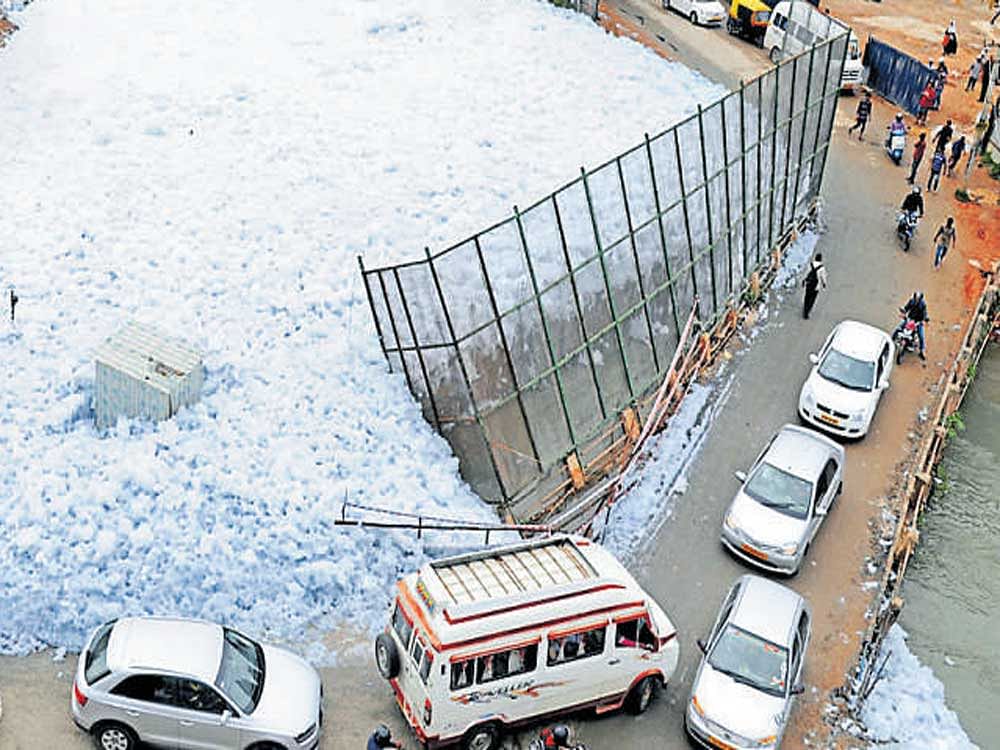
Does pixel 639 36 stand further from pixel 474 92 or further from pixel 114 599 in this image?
pixel 114 599

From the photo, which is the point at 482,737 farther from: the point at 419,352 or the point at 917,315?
the point at 917,315

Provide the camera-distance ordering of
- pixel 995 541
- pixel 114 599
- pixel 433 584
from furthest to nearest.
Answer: pixel 995 541 < pixel 114 599 < pixel 433 584

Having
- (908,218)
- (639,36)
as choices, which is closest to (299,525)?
(908,218)

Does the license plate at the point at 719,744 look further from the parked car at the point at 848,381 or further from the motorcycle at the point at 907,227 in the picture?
the motorcycle at the point at 907,227

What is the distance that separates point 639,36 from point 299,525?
26.5 metres

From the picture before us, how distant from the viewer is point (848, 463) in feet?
87.9

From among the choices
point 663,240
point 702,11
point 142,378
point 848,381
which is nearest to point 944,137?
point 702,11

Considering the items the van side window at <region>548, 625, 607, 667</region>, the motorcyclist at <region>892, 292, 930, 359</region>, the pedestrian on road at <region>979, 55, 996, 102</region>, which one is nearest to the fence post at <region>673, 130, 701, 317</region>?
the motorcyclist at <region>892, 292, 930, 359</region>

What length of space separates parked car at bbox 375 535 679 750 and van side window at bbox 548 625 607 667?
0.01 meters

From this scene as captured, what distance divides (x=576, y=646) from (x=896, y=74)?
3032 centimetres

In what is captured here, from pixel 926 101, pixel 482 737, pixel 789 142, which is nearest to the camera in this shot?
pixel 482 737

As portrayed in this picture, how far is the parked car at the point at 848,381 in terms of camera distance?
89.4 feet

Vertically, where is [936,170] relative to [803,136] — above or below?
below

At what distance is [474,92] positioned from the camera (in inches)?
1369
